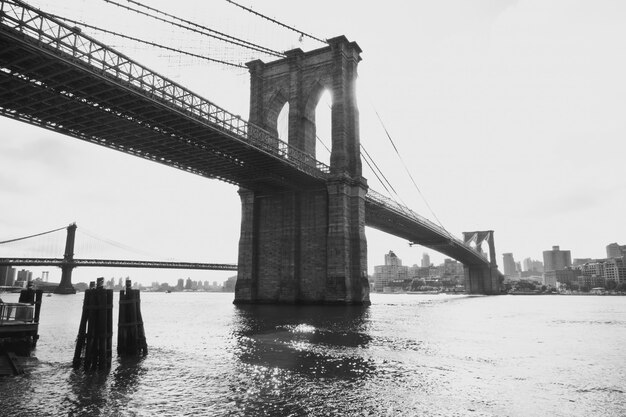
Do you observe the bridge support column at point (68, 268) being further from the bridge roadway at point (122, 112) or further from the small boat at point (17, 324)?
the small boat at point (17, 324)

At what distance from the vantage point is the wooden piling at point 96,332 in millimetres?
14633

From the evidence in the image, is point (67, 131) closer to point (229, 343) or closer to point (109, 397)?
point (229, 343)

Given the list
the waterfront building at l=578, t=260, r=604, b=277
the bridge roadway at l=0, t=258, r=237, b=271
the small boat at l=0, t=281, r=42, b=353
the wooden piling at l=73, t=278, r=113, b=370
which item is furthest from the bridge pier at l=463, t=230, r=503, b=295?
the small boat at l=0, t=281, r=42, b=353

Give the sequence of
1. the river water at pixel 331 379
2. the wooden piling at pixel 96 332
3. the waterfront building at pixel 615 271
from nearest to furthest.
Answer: the river water at pixel 331 379 < the wooden piling at pixel 96 332 < the waterfront building at pixel 615 271

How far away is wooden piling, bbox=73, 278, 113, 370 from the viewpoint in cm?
1463

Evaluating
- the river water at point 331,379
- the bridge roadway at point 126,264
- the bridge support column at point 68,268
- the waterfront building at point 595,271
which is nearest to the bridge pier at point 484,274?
the bridge roadway at point 126,264

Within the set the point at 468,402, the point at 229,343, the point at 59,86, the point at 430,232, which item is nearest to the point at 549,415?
the point at 468,402

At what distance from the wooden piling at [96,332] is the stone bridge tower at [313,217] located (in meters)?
32.2

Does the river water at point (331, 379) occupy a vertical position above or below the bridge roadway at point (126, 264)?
below

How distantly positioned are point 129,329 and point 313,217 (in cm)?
3326

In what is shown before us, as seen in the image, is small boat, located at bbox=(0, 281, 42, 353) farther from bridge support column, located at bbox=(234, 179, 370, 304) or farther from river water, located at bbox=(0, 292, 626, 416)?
bridge support column, located at bbox=(234, 179, 370, 304)

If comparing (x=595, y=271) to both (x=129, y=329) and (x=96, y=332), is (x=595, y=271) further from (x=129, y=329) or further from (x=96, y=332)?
(x=96, y=332)

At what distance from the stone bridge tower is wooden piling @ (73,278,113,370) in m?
32.2

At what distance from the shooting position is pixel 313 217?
49281 mm
